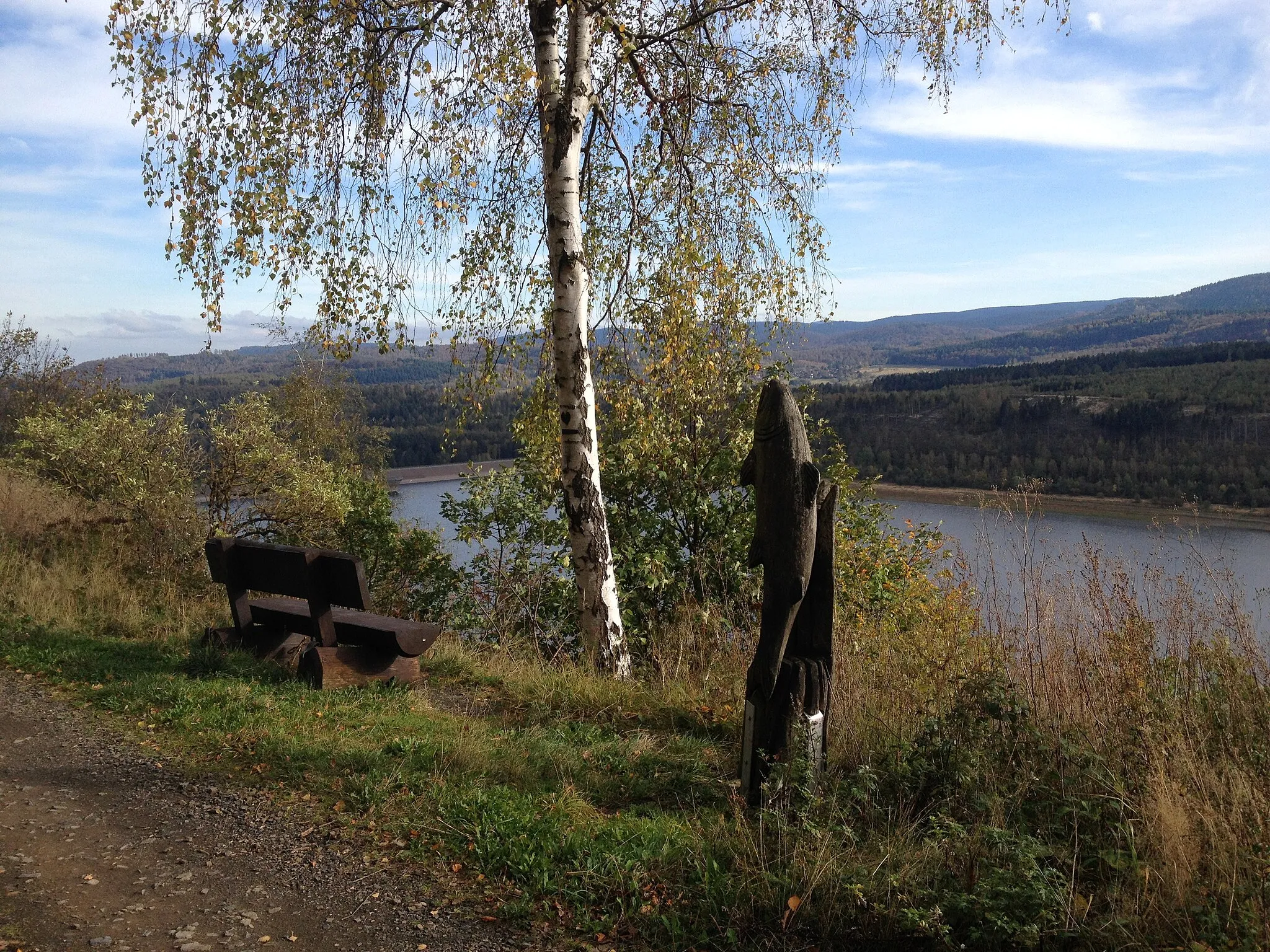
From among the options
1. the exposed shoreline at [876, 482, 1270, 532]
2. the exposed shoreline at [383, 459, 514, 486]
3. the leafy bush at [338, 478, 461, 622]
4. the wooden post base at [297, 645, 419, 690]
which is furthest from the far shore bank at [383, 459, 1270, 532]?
the wooden post base at [297, 645, 419, 690]

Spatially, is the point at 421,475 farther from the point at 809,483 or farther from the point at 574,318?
the point at 809,483

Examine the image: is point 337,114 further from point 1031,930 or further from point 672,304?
point 1031,930

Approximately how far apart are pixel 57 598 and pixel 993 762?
8110 mm

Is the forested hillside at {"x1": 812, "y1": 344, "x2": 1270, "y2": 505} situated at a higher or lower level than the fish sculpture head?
lower

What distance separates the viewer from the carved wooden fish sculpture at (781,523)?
4.19m

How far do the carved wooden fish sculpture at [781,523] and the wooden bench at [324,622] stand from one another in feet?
9.07

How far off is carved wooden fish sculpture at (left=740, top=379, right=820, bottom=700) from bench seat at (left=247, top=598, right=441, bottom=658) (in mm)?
2661

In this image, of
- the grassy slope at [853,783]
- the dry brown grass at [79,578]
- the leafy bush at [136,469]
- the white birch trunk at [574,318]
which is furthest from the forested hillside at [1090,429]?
the leafy bush at [136,469]

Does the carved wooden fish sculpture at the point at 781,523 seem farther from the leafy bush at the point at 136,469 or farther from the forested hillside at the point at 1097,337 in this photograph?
the forested hillside at the point at 1097,337

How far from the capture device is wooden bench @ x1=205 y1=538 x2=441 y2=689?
19.4ft

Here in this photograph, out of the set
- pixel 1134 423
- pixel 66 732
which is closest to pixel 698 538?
pixel 66 732

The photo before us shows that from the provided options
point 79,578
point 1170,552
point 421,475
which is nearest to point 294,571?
point 79,578

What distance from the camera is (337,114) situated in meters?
6.94

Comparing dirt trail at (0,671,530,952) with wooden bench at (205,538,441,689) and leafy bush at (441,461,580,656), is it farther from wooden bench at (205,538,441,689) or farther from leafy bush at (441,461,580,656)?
leafy bush at (441,461,580,656)
